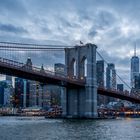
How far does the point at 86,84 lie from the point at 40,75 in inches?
497

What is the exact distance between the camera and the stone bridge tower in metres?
78.3

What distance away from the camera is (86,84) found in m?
78.5

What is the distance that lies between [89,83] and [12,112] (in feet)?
341

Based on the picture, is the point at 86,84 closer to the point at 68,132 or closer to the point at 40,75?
the point at 40,75

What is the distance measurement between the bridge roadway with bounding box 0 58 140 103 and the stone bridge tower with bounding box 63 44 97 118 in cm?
158

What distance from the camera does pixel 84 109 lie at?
260 ft

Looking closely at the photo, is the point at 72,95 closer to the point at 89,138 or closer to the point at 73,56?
the point at 73,56

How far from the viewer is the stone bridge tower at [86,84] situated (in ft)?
257

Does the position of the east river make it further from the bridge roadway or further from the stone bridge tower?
the stone bridge tower

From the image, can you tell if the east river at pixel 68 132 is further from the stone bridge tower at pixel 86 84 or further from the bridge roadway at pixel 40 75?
the stone bridge tower at pixel 86 84

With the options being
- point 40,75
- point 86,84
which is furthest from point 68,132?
point 86,84

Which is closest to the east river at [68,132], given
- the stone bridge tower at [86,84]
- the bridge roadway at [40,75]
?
the bridge roadway at [40,75]

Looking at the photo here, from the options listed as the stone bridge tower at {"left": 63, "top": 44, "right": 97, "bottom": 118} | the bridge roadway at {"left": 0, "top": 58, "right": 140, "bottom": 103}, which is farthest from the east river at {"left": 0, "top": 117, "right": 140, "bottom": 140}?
the stone bridge tower at {"left": 63, "top": 44, "right": 97, "bottom": 118}

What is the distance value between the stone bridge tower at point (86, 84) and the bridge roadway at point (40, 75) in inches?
62.2
